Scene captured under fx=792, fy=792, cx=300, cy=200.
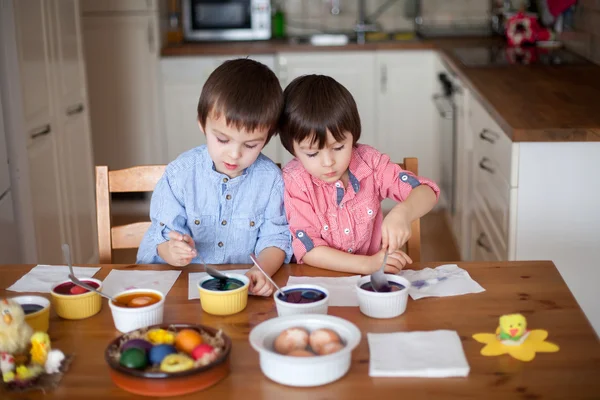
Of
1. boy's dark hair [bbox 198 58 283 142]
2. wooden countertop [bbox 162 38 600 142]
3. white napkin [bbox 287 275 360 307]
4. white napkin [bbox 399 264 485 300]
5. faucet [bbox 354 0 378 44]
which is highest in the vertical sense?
faucet [bbox 354 0 378 44]

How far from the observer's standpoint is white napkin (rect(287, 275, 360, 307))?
4.64ft

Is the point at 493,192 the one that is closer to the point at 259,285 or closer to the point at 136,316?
the point at 259,285

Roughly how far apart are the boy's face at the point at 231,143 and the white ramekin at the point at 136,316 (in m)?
0.40

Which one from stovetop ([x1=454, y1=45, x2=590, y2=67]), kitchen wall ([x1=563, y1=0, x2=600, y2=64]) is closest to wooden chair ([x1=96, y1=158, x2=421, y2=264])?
stovetop ([x1=454, y1=45, x2=590, y2=67])

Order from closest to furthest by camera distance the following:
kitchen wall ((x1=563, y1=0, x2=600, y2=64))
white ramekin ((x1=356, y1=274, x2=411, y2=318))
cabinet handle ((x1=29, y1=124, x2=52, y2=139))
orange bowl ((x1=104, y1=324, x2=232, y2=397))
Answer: orange bowl ((x1=104, y1=324, x2=232, y2=397)) → white ramekin ((x1=356, y1=274, x2=411, y2=318)) → cabinet handle ((x1=29, y1=124, x2=52, y2=139)) → kitchen wall ((x1=563, y1=0, x2=600, y2=64))

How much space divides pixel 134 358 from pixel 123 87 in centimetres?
350

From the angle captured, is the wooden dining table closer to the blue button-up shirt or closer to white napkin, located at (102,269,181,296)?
white napkin, located at (102,269,181,296)

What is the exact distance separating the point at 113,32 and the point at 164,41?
1.00ft

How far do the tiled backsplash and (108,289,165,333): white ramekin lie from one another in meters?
3.85

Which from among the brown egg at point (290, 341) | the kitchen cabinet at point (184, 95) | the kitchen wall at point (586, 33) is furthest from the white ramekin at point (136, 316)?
the kitchen cabinet at point (184, 95)

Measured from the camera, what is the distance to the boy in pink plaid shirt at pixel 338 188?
161 centimetres

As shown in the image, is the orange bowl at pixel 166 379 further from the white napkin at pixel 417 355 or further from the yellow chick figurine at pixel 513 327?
the yellow chick figurine at pixel 513 327

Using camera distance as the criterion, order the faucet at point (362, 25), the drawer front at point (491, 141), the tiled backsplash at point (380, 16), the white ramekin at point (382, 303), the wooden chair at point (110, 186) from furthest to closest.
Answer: the tiled backsplash at point (380, 16) → the faucet at point (362, 25) → the drawer front at point (491, 141) → the wooden chair at point (110, 186) → the white ramekin at point (382, 303)

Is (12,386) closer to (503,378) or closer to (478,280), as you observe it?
(503,378)
